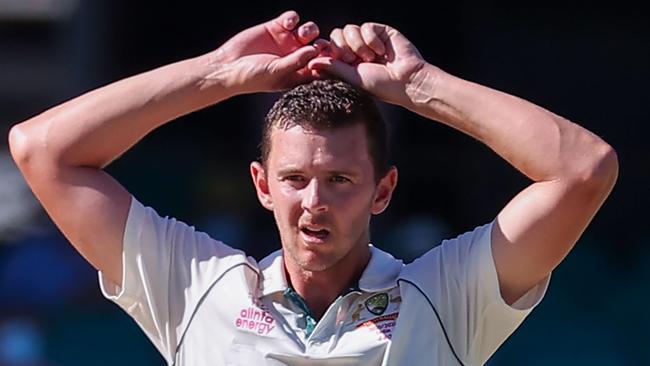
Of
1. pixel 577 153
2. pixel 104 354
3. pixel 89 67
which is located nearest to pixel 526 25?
pixel 89 67

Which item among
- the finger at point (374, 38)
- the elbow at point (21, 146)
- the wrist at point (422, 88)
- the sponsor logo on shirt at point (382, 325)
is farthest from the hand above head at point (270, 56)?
the sponsor logo on shirt at point (382, 325)

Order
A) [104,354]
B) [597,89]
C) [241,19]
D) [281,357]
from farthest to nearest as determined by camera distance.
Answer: [241,19]
[597,89]
[104,354]
[281,357]

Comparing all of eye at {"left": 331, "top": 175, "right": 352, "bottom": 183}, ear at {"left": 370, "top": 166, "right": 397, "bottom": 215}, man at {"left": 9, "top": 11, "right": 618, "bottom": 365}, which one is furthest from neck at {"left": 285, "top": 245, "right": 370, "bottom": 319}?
eye at {"left": 331, "top": 175, "right": 352, "bottom": 183}

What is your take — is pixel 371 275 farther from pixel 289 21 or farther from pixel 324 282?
pixel 289 21

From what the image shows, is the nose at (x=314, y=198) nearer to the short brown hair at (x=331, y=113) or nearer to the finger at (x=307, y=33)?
the short brown hair at (x=331, y=113)

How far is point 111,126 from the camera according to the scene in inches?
133

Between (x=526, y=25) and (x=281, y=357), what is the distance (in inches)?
166

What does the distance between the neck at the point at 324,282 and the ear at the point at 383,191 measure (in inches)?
4.3

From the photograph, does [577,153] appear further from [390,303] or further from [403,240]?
[403,240]

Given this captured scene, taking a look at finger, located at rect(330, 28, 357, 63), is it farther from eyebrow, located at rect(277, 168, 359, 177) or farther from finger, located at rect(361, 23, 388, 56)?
eyebrow, located at rect(277, 168, 359, 177)

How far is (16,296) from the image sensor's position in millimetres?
6488

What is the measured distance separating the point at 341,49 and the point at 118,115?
0.53 m

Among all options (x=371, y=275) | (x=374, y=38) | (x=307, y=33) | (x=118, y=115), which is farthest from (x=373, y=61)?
(x=118, y=115)

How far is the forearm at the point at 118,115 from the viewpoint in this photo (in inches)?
133
